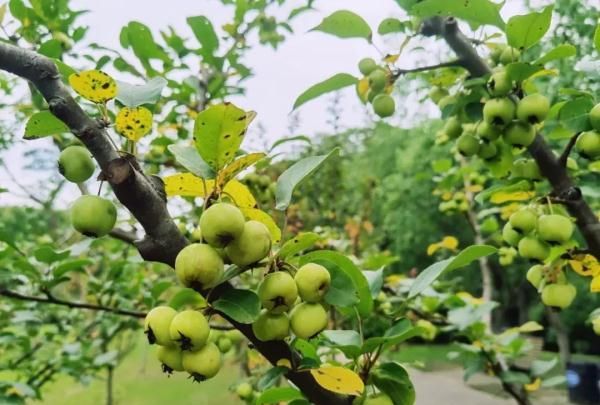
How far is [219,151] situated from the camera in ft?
2.15

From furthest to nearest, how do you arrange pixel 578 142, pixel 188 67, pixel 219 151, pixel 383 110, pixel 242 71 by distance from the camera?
pixel 242 71, pixel 188 67, pixel 383 110, pixel 578 142, pixel 219 151

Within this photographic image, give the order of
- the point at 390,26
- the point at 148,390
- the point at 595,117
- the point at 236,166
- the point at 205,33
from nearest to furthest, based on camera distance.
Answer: the point at 236,166 → the point at 595,117 → the point at 390,26 → the point at 205,33 → the point at 148,390

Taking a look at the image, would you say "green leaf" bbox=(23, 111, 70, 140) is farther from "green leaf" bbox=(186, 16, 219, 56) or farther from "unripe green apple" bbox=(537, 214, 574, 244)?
"green leaf" bbox=(186, 16, 219, 56)

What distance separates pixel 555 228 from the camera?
3.45 feet

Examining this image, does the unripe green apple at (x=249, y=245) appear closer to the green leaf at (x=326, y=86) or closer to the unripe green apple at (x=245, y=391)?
the green leaf at (x=326, y=86)

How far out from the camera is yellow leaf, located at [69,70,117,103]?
2.12ft

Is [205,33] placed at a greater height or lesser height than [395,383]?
greater

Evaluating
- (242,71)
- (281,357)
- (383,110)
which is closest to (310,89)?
(383,110)

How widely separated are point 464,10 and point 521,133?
0.82 feet

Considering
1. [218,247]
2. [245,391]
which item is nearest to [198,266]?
[218,247]

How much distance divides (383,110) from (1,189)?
0.90 meters

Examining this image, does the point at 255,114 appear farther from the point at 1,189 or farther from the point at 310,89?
the point at 1,189

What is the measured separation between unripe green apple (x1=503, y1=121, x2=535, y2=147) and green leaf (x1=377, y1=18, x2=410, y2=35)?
316 millimetres

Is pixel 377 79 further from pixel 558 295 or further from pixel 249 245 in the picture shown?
pixel 249 245
